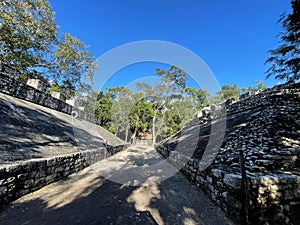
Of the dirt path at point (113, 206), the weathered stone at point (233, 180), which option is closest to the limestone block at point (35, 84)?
the dirt path at point (113, 206)

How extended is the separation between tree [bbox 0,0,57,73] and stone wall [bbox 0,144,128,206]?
1031cm

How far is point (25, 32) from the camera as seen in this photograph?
956 centimetres

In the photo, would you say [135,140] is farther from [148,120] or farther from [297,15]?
[297,15]

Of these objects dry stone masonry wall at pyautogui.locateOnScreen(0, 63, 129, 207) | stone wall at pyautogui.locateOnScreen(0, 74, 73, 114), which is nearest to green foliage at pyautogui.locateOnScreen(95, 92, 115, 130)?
stone wall at pyautogui.locateOnScreen(0, 74, 73, 114)

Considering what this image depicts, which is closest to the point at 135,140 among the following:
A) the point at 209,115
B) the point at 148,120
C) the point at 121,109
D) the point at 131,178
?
the point at 148,120

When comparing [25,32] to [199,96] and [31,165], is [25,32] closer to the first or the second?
[31,165]

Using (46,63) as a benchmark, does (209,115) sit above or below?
below

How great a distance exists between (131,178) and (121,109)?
20839mm

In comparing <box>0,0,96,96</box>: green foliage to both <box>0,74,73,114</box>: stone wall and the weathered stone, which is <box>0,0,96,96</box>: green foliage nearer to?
<box>0,74,73,114</box>: stone wall

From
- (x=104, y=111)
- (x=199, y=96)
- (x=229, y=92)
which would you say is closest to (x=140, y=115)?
(x=104, y=111)

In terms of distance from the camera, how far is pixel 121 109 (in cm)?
2455

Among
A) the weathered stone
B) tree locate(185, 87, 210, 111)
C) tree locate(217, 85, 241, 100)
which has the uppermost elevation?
tree locate(217, 85, 241, 100)

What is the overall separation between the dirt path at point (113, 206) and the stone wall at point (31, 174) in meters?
0.16

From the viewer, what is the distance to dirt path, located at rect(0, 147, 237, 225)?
2.18m
